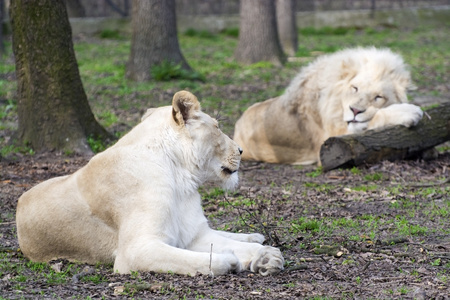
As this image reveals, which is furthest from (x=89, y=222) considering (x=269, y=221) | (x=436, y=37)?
(x=436, y=37)

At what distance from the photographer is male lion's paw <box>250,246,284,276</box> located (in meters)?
4.29

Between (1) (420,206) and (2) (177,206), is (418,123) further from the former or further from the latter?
(2) (177,206)

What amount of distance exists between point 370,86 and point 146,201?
4.88 meters

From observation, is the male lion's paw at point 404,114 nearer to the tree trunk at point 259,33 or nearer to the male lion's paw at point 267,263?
the male lion's paw at point 267,263

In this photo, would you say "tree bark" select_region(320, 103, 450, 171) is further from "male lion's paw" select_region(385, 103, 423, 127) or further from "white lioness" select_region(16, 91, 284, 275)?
"white lioness" select_region(16, 91, 284, 275)

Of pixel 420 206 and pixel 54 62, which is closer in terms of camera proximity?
pixel 420 206

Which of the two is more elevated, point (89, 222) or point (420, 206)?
point (89, 222)

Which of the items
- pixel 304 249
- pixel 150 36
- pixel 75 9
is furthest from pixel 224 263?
pixel 75 9

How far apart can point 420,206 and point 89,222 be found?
10.9ft

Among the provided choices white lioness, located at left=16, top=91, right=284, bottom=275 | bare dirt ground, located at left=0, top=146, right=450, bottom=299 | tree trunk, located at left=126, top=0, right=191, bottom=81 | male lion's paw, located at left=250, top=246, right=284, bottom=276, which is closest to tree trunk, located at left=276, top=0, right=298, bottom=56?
tree trunk, located at left=126, top=0, right=191, bottom=81

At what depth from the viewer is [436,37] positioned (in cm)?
2273

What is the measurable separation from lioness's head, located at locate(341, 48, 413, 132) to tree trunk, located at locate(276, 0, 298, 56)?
10511 millimetres

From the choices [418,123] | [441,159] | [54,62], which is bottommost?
[441,159]

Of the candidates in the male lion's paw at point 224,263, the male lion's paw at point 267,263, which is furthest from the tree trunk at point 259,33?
the male lion's paw at point 224,263
